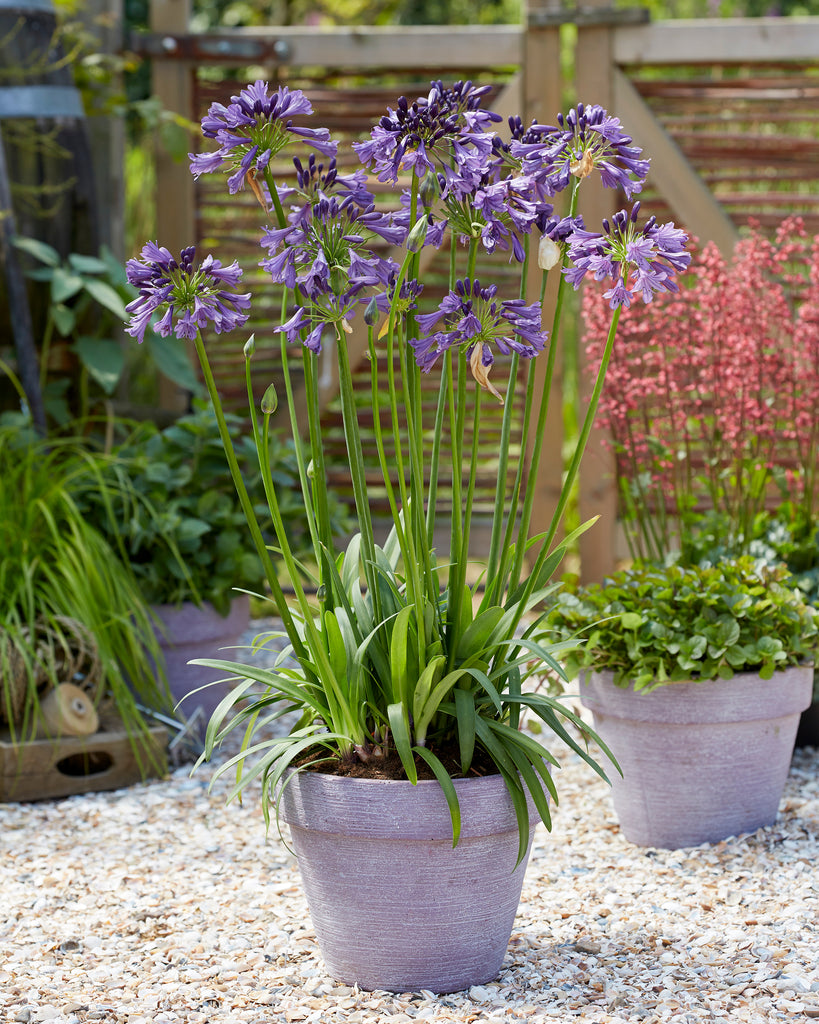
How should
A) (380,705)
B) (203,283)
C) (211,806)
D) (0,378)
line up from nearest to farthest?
(203,283) → (380,705) → (211,806) → (0,378)

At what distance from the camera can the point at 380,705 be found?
1612mm

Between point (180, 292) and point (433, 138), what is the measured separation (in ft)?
1.23

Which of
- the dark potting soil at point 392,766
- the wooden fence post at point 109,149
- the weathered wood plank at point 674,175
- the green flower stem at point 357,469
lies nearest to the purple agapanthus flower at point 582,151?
the green flower stem at point 357,469

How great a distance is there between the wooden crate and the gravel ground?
51mm

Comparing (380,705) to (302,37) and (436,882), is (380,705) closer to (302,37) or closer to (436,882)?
(436,882)

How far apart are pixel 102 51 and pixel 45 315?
3.28 ft

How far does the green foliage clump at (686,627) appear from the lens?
2033 millimetres

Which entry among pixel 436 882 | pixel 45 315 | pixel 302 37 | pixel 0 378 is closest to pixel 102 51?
pixel 302 37

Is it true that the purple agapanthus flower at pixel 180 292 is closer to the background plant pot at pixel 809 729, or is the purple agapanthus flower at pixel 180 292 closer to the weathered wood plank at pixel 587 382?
the background plant pot at pixel 809 729

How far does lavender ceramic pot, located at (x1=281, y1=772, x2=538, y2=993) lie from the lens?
4.90 feet

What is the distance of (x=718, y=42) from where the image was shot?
3738 mm

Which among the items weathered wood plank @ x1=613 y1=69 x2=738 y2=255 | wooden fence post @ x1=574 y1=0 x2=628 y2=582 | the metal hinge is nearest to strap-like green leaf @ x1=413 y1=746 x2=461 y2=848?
wooden fence post @ x1=574 y1=0 x2=628 y2=582

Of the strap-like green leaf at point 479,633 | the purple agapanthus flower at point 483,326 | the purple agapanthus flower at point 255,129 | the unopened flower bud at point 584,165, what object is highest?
the purple agapanthus flower at point 255,129

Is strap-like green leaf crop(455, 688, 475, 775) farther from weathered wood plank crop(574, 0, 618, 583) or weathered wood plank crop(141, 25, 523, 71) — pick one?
weathered wood plank crop(141, 25, 523, 71)
